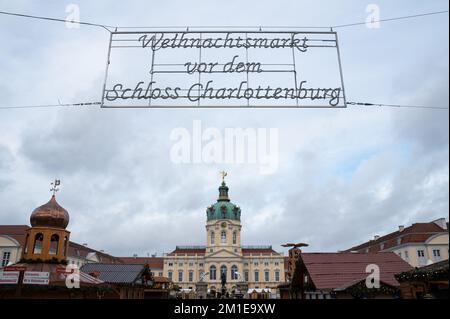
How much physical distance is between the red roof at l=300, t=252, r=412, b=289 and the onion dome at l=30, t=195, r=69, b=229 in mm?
15065

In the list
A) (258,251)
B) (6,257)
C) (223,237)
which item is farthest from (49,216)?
(258,251)

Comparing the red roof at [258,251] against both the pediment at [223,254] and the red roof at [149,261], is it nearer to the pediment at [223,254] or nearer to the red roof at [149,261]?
the pediment at [223,254]

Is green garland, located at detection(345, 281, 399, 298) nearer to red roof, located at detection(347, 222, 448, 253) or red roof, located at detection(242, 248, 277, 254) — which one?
red roof, located at detection(347, 222, 448, 253)

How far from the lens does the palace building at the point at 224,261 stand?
295 ft

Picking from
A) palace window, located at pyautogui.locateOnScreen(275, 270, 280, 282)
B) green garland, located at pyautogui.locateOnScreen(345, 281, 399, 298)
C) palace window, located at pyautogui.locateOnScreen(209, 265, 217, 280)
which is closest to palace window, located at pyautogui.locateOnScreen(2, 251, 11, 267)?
green garland, located at pyautogui.locateOnScreen(345, 281, 399, 298)

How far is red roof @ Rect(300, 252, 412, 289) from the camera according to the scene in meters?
20.2

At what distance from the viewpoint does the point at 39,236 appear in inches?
842

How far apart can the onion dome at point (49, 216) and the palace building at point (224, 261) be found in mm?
70732

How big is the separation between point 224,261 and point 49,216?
73004 mm

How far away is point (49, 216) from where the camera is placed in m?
21.5

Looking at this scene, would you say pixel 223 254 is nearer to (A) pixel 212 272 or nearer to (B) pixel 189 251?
(A) pixel 212 272

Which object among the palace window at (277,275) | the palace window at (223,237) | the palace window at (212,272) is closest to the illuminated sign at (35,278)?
the palace window at (212,272)
